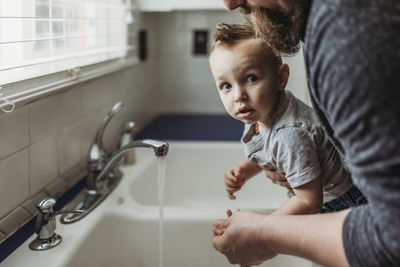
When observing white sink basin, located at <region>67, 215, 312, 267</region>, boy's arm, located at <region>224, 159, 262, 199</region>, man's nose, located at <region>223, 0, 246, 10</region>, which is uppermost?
man's nose, located at <region>223, 0, 246, 10</region>

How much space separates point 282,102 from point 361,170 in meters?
0.35

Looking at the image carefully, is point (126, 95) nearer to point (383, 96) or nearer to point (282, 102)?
point (282, 102)

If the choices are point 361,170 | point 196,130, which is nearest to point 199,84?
point 196,130

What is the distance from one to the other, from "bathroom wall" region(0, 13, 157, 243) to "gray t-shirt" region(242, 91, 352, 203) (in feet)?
1.68

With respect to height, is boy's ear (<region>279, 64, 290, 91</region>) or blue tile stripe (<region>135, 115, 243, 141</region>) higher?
boy's ear (<region>279, 64, 290, 91</region>)

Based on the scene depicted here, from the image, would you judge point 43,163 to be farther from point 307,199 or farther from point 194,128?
point 194,128

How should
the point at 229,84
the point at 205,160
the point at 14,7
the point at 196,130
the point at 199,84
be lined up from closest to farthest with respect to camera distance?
the point at 229,84
the point at 14,7
the point at 205,160
the point at 196,130
the point at 199,84

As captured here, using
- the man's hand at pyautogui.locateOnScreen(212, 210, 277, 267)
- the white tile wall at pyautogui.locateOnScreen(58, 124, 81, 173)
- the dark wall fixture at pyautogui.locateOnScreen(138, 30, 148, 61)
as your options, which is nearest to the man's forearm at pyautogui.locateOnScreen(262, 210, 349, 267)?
the man's hand at pyautogui.locateOnScreen(212, 210, 277, 267)

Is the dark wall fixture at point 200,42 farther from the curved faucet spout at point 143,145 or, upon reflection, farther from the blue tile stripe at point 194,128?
the curved faucet spout at point 143,145

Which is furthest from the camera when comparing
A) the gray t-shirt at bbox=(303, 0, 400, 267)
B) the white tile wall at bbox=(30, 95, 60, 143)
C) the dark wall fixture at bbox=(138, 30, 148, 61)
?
the dark wall fixture at bbox=(138, 30, 148, 61)

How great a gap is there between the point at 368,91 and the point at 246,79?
351 millimetres

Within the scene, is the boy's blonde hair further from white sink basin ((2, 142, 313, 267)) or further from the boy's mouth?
white sink basin ((2, 142, 313, 267))

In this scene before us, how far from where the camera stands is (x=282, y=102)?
89cm

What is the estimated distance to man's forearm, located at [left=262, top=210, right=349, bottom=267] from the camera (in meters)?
0.63
